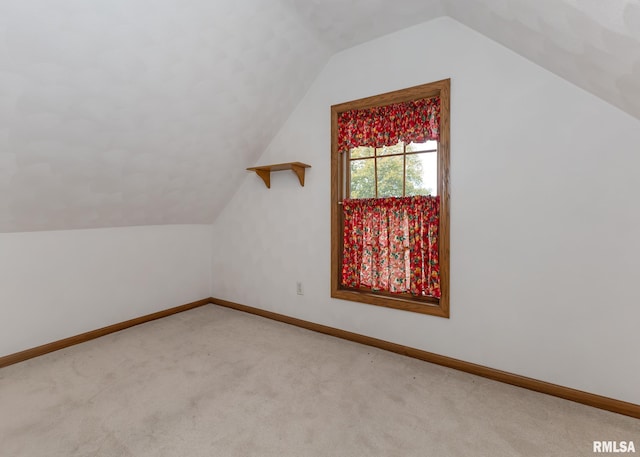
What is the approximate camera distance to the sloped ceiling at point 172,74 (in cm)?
141

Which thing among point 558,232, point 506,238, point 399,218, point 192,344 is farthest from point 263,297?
point 558,232

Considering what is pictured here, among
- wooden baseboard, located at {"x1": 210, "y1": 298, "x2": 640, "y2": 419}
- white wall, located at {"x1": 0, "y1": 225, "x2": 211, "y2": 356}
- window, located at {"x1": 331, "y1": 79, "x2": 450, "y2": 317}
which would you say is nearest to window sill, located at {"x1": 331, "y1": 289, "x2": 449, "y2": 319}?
window, located at {"x1": 331, "y1": 79, "x2": 450, "y2": 317}

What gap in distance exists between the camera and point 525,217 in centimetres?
189

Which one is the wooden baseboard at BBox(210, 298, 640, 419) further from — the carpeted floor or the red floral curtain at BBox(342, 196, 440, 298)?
the red floral curtain at BBox(342, 196, 440, 298)

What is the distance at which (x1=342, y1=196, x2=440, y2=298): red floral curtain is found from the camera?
2.27 m

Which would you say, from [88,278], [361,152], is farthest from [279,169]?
[88,278]

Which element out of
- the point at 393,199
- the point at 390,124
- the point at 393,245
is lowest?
the point at 393,245

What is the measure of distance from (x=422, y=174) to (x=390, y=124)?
0.48 metres

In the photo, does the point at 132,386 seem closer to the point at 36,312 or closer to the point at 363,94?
the point at 36,312

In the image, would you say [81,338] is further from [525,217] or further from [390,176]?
[525,217]

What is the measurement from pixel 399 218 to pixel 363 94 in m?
1.09

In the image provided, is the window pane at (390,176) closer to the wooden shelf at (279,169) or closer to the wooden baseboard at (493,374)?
the wooden shelf at (279,169)

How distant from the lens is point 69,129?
1.83 meters

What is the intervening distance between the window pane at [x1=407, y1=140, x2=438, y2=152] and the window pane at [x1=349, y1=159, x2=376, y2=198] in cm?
34
